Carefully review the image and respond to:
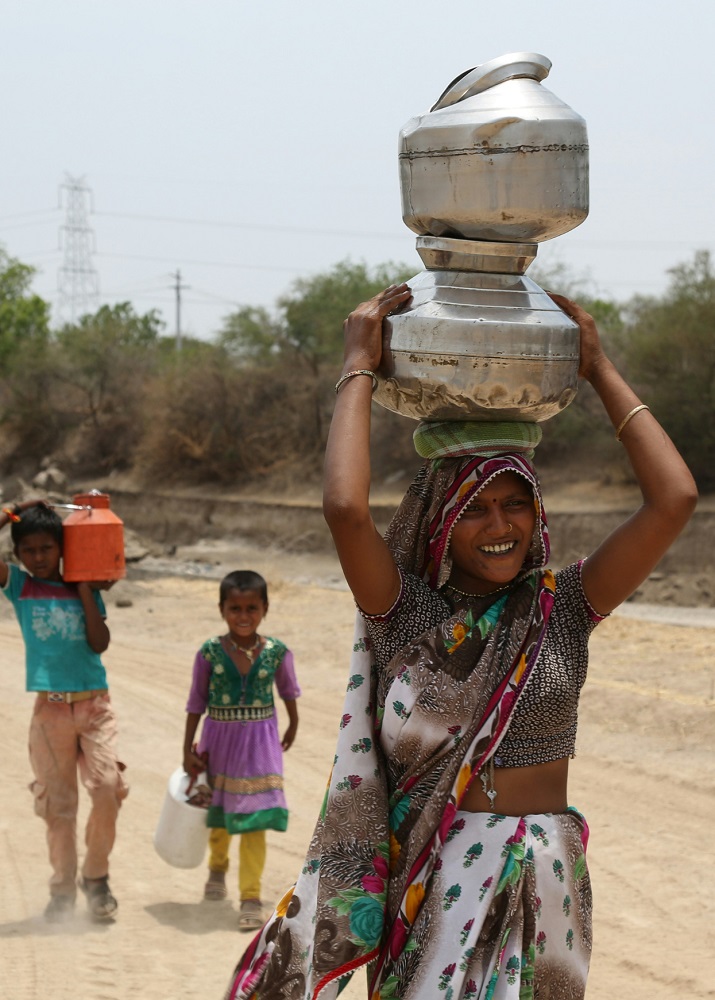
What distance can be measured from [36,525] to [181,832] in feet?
4.67

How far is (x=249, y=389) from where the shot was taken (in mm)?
35094

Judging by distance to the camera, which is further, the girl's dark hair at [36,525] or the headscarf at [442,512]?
the girl's dark hair at [36,525]

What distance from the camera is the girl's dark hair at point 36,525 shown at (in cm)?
542

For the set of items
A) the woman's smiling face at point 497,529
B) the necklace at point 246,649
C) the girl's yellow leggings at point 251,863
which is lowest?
the girl's yellow leggings at point 251,863

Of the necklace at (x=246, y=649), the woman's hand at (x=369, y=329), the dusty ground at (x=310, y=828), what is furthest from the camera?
the necklace at (x=246, y=649)

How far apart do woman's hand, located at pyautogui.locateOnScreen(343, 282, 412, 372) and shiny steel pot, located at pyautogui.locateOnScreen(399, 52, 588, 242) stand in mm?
170

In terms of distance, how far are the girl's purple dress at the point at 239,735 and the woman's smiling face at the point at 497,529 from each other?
2999 millimetres

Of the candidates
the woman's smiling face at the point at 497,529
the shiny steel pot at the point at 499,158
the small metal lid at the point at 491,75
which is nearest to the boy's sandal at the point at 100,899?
the woman's smiling face at the point at 497,529

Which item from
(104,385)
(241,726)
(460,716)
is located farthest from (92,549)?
(104,385)

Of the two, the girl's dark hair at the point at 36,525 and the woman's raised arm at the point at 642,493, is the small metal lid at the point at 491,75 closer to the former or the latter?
the woman's raised arm at the point at 642,493

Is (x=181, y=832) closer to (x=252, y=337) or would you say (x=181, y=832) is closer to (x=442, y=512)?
(x=442, y=512)

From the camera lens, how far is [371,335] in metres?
2.68

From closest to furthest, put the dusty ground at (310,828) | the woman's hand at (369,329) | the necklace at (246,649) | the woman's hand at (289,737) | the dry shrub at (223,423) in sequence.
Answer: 1. the woman's hand at (369,329)
2. the dusty ground at (310,828)
3. the necklace at (246,649)
4. the woman's hand at (289,737)
5. the dry shrub at (223,423)

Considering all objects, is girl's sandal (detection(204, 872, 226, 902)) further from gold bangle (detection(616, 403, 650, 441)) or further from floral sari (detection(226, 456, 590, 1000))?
gold bangle (detection(616, 403, 650, 441))
